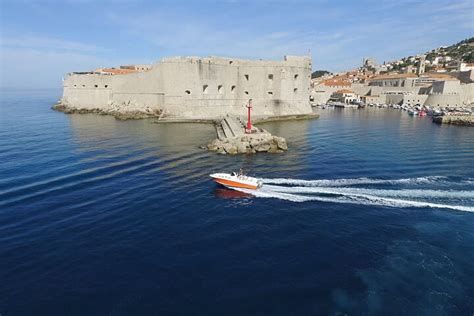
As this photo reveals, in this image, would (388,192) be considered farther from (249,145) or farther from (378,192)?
(249,145)

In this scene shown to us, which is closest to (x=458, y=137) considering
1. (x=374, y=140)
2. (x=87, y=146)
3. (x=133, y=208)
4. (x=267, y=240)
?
(x=374, y=140)

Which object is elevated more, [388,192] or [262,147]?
[262,147]

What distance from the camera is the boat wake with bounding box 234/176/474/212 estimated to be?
56.8 ft

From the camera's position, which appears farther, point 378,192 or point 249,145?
point 249,145

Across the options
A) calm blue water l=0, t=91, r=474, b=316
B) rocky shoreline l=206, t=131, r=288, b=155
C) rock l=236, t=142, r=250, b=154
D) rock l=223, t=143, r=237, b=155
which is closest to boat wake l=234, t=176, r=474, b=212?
calm blue water l=0, t=91, r=474, b=316

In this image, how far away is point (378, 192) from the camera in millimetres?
18406

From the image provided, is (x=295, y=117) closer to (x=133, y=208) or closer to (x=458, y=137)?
(x=458, y=137)

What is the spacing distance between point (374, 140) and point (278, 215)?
80.5 ft

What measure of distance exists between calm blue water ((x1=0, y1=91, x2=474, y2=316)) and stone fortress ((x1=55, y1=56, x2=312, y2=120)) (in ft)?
76.3

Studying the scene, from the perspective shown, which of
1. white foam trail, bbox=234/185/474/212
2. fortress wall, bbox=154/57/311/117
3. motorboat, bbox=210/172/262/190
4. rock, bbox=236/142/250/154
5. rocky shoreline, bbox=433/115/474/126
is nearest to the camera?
white foam trail, bbox=234/185/474/212

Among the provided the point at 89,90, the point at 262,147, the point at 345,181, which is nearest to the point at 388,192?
the point at 345,181

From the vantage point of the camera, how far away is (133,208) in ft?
53.6

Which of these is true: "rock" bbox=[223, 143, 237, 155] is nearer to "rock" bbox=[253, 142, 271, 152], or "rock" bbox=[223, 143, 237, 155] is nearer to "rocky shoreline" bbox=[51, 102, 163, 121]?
"rock" bbox=[253, 142, 271, 152]

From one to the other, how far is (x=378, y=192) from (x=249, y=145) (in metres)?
12.9
